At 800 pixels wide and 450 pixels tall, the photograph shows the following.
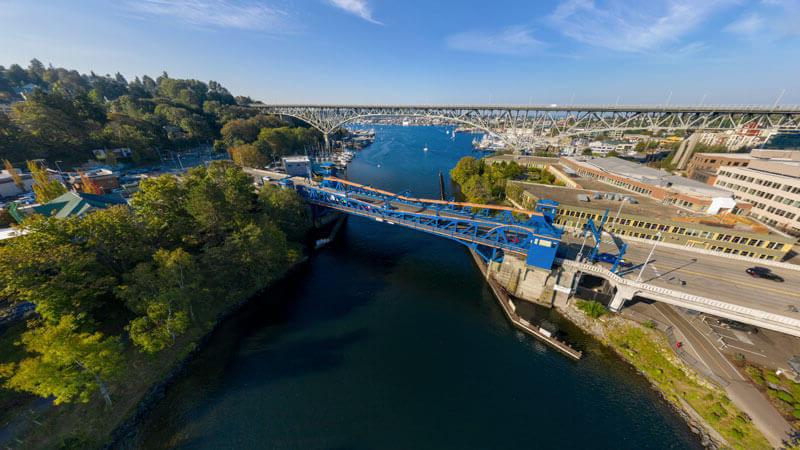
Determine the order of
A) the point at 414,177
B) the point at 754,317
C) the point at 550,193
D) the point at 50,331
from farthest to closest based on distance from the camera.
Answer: the point at 414,177
the point at 550,193
the point at 754,317
the point at 50,331

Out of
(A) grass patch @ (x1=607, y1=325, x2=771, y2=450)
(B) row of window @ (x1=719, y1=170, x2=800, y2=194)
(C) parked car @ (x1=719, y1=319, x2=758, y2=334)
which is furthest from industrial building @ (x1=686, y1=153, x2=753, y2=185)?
(A) grass patch @ (x1=607, y1=325, x2=771, y2=450)

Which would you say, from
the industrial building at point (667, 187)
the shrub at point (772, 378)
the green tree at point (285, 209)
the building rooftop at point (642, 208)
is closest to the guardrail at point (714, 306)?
the shrub at point (772, 378)

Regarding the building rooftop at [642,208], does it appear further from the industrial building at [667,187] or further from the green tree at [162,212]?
the green tree at [162,212]

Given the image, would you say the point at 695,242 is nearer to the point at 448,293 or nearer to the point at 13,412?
the point at 448,293

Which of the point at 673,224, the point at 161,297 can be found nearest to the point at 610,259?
the point at 673,224

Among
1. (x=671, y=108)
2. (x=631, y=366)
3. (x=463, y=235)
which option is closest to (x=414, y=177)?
(x=463, y=235)

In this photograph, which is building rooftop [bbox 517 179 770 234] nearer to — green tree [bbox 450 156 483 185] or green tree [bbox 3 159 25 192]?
green tree [bbox 450 156 483 185]
